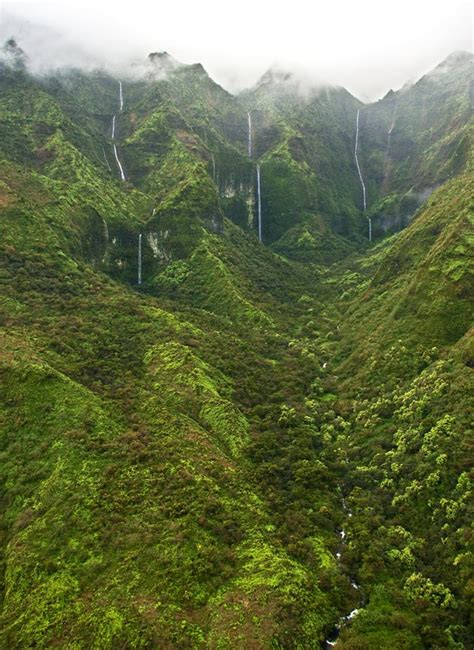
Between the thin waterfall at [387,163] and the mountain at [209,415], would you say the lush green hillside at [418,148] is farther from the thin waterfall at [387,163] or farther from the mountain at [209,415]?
the mountain at [209,415]

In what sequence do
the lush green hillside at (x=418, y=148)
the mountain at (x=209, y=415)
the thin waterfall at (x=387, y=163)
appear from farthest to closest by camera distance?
the thin waterfall at (x=387, y=163) < the lush green hillside at (x=418, y=148) < the mountain at (x=209, y=415)

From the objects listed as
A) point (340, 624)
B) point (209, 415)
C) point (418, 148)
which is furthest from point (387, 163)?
point (340, 624)

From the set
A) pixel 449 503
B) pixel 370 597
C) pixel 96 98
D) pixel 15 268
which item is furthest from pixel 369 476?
pixel 96 98

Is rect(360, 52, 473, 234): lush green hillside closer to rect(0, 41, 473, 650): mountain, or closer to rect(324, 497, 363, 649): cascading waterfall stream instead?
rect(0, 41, 473, 650): mountain

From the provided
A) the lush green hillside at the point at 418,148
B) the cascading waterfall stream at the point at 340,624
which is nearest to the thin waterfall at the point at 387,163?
the lush green hillside at the point at 418,148

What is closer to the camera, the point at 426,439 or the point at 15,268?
the point at 426,439

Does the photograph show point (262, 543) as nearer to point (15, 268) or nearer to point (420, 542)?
point (420, 542)

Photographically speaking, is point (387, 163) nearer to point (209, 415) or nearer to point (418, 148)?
point (418, 148)

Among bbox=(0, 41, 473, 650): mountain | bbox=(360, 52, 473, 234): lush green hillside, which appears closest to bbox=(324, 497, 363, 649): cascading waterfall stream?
bbox=(0, 41, 473, 650): mountain
